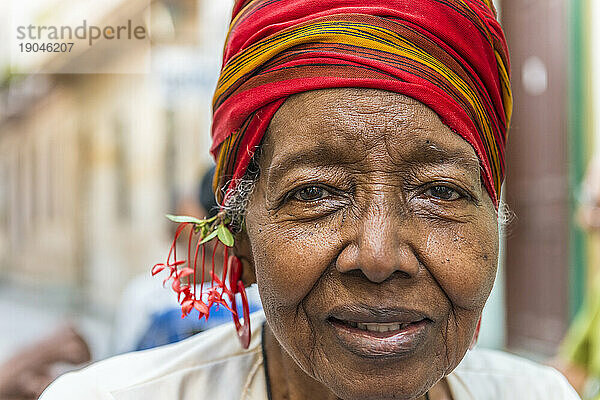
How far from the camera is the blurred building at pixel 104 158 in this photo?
3.89m

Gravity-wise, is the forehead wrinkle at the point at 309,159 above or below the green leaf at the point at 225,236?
above

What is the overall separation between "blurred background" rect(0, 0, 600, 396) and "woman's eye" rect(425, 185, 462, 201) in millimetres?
1341

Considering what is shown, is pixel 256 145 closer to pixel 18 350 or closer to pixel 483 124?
pixel 483 124

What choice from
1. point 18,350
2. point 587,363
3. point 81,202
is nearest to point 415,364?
point 18,350

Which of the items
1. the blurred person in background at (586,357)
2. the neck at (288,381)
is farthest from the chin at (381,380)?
the blurred person in background at (586,357)

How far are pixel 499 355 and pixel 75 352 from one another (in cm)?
168

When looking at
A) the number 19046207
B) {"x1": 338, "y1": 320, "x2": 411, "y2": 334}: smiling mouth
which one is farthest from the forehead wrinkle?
the number 19046207

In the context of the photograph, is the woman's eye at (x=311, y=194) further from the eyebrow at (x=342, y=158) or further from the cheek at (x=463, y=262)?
the cheek at (x=463, y=262)

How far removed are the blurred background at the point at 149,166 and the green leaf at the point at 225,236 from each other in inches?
49.6

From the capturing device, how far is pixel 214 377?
81.4 inches

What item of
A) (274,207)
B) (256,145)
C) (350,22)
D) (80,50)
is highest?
(80,50)

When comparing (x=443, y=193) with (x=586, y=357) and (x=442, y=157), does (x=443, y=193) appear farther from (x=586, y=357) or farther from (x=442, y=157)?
(x=586, y=357)

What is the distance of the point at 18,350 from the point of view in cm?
304

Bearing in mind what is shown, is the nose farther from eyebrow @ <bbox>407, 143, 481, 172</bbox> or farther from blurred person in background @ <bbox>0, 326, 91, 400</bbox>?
blurred person in background @ <bbox>0, 326, 91, 400</bbox>
